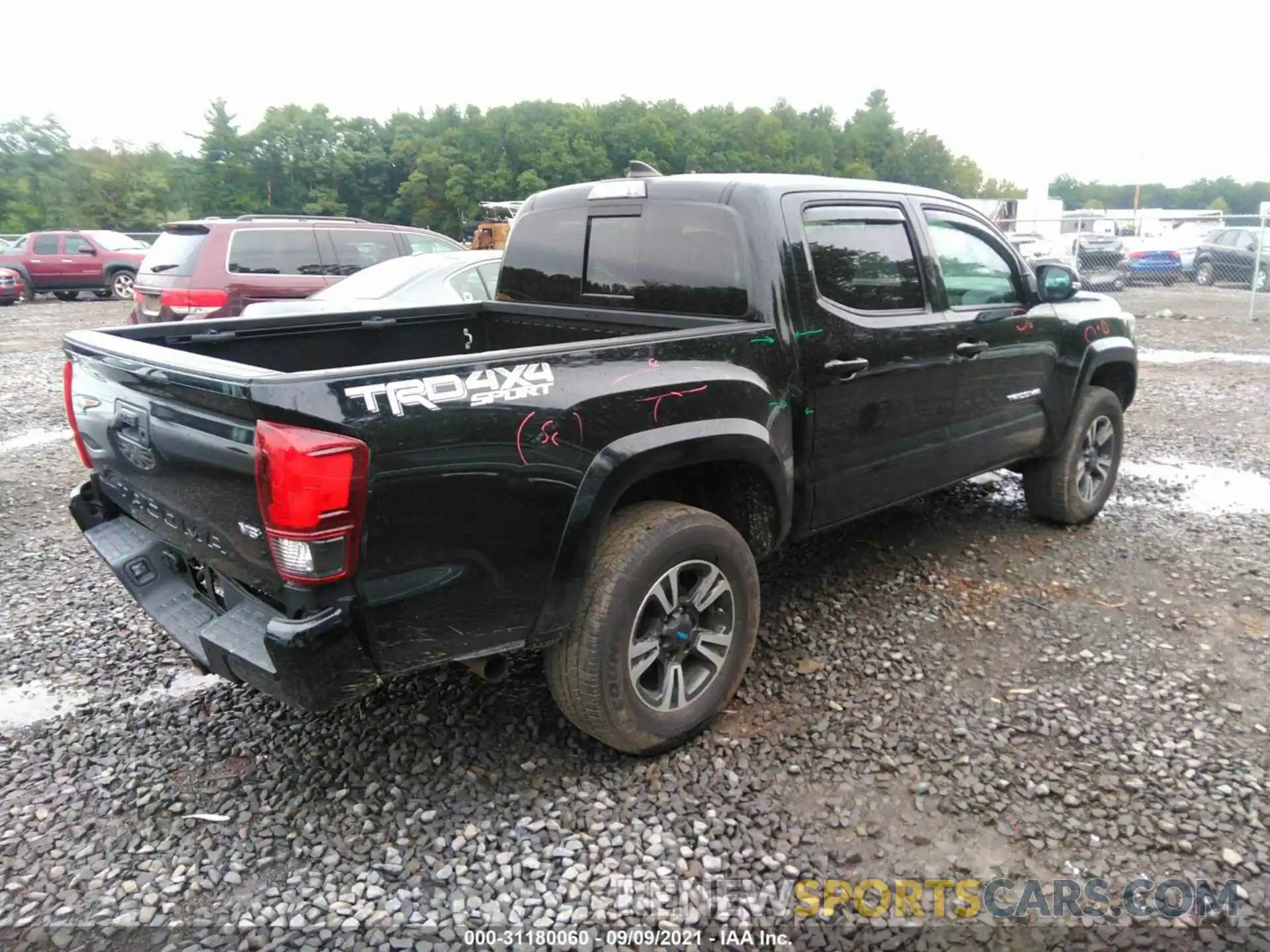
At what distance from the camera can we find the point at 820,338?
3.37 m

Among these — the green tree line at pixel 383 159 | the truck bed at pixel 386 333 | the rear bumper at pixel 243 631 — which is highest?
the green tree line at pixel 383 159

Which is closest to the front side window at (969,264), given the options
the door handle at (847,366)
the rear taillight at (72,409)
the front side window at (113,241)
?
the door handle at (847,366)

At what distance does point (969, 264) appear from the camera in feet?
13.9

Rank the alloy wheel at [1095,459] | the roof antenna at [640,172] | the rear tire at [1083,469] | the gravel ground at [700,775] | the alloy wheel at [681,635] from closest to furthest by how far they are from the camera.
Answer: the gravel ground at [700,775] < the alloy wheel at [681,635] < the roof antenna at [640,172] < the rear tire at [1083,469] < the alloy wheel at [1095,459]

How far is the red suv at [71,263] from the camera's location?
20.2m

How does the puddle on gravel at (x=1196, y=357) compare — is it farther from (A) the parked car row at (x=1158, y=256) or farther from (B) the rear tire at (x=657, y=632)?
(B) the rear tire at (x=657, y=632)

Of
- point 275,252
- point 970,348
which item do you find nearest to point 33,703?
point 970,348

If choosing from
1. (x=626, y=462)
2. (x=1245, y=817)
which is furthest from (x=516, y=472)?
(x=1245, y=817)

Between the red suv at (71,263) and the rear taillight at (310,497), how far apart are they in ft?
72.0

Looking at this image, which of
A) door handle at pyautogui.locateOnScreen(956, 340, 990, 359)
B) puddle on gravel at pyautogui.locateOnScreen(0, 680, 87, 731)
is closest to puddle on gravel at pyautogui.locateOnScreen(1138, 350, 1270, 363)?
door handle at pyautogui.locateOnScreen(956, 340, 990, 359)

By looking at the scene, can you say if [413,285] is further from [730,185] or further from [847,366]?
[847,366]

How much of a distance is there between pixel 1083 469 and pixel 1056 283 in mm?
1203

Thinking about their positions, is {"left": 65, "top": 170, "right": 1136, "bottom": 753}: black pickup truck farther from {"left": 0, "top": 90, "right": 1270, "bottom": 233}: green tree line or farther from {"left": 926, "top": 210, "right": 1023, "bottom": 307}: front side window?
{"left": 0, "top": 90, "right": 1270, "bottom": 233}: green tree line

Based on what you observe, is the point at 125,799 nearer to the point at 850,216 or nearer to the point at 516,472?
the point at 516,472
